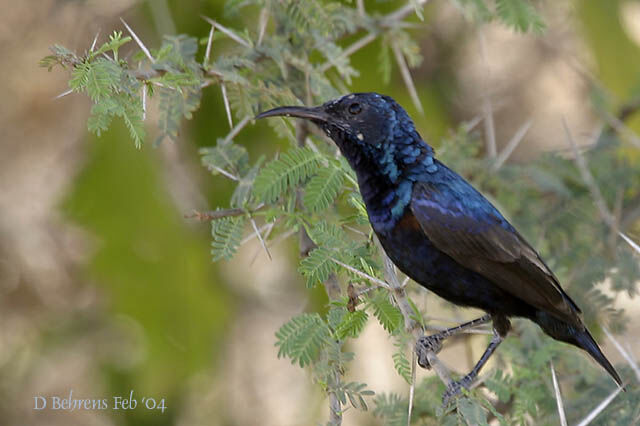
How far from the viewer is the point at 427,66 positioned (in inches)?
241

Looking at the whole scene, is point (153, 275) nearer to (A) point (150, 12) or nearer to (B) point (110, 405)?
(B) point (110, 405)

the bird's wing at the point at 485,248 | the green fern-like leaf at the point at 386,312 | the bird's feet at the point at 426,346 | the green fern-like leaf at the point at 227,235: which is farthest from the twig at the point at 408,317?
the green fern-like leaf at the point at 227,235

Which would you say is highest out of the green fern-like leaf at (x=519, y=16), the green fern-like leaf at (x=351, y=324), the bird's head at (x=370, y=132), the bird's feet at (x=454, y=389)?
the green fern-like leaf at (x=519, y=16)

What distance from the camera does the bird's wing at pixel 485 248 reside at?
2959 millimetres

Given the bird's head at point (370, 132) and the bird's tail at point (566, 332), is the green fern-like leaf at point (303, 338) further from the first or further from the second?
the bird's tail at point (566, 332)

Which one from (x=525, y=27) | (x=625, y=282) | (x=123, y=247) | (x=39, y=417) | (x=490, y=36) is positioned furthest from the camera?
(x=490, y=36)

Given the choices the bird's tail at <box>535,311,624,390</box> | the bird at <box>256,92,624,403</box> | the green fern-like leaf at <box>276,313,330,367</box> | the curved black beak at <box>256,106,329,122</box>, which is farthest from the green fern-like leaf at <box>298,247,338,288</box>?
the bird's tail at <box>535,311,624,390</box>

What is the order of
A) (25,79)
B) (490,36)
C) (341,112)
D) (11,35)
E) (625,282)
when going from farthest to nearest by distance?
1. (490,36)
2. (25,79)
3. (11,35)
4. (625,282)
5. (341,112)

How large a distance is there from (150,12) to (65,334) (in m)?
2.41

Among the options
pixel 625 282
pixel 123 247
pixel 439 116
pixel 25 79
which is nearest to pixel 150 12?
pixel 123 247

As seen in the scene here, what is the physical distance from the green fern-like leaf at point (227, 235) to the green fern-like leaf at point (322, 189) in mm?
275

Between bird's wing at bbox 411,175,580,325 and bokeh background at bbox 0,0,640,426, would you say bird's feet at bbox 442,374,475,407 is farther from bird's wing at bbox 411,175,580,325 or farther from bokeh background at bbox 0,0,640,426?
bokeh background at bbox 0,0,640,426

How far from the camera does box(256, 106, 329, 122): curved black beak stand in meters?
2.91

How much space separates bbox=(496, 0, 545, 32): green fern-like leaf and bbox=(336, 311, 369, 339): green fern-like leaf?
164cm
